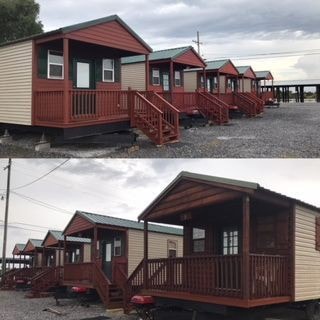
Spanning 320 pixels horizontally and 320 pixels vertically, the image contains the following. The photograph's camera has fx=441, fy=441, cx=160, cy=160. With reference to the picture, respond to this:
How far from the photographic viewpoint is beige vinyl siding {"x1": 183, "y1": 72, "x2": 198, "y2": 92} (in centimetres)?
3359

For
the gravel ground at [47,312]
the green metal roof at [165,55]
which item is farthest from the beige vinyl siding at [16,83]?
the green metal roof at [165,55]

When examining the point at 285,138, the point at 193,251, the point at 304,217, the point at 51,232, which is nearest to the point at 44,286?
the point at 51,232

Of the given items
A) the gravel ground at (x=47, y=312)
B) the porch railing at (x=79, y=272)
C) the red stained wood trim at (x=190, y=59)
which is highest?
the red stained wood trim at (x=190, y=59)

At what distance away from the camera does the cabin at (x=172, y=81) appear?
921 inches

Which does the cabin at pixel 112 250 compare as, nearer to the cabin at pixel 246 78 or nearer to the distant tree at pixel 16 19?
the distant tree at pixel 16 19

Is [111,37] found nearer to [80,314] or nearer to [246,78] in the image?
[80,314]

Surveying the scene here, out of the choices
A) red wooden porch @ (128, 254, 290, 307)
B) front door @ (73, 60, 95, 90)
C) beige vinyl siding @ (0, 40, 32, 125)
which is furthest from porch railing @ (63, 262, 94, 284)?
front door @ (73, 60, 95, 90)

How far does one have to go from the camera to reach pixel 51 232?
30.5 m

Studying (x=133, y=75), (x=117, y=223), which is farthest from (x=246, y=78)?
(x=117, y=223)

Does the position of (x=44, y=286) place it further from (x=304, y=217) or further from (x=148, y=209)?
(x=304, y=217)

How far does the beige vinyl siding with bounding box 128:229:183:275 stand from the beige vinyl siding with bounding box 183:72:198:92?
44.1 ft

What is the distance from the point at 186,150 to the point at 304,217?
4.63 meters

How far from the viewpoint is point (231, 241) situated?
13805mm

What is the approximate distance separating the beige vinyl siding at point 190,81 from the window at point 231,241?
20.9 meters
